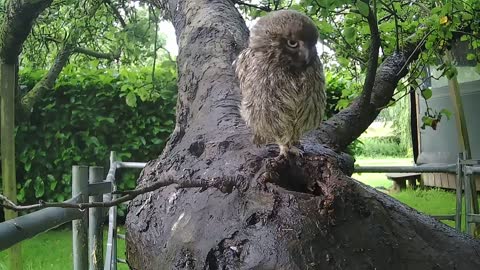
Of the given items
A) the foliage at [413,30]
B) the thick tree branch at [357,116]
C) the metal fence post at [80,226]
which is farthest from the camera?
the foliage at [413,30]

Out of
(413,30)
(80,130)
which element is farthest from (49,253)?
(413,30)

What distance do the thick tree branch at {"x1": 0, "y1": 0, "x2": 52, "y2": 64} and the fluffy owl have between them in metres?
2.54

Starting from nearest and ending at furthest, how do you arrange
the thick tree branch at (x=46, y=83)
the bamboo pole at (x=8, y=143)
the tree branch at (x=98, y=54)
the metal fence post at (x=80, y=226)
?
the metal fence post at (x=80, y=226) < the bamboo pole at (x=8, y=143) < the thick tree branch at (x=46, y=83) < the tree branch at (x=98, y=54)

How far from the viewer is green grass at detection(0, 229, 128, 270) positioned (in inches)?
223

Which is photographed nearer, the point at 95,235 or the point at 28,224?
the point at 28,224

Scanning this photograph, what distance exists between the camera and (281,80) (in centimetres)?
148

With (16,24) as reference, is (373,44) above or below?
below

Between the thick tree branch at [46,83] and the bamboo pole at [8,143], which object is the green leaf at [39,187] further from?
the bamboo pole at [8,143]

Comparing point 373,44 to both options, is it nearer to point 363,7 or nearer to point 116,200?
point 363,7

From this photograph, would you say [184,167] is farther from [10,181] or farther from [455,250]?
[10,181]

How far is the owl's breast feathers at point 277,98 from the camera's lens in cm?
147

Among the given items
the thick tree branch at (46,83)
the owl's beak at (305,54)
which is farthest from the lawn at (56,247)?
the owl's beak at (305,54)

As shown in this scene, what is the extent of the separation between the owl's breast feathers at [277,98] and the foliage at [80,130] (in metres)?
5.24

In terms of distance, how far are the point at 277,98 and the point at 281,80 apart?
50 millimetres
